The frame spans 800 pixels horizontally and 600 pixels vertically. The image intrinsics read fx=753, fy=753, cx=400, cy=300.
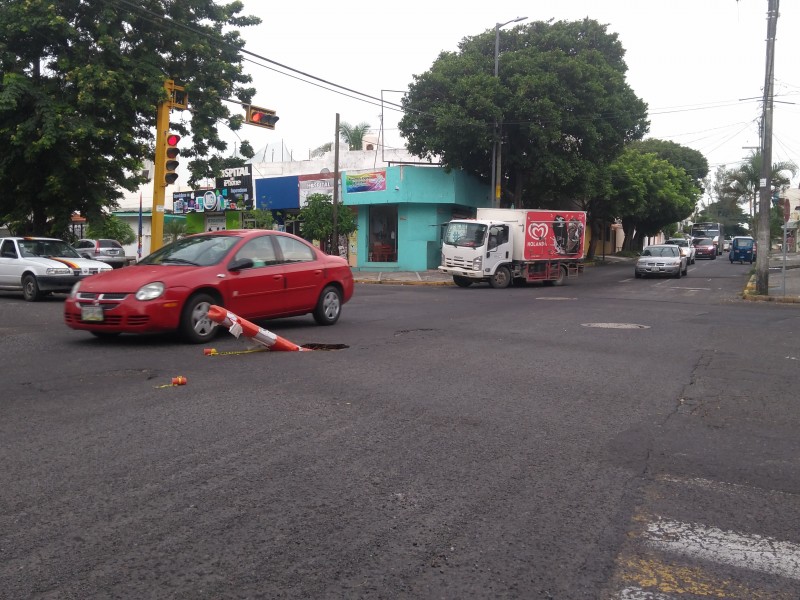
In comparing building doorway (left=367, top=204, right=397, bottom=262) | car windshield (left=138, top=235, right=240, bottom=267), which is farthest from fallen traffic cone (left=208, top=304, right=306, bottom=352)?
building doorway (left=367, top=204, right=397, bottom=262)

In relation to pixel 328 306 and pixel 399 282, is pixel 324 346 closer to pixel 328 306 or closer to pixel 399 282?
pixel 328 306

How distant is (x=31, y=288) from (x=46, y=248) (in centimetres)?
132

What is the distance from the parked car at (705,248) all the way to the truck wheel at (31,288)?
179ft

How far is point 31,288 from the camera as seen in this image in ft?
56.6

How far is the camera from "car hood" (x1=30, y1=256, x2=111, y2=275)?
56.3 ft

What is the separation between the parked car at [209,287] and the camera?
381 inches

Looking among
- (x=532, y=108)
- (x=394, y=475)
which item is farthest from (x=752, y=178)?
(x=394, y=475)

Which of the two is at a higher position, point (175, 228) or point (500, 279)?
point (175, 228)

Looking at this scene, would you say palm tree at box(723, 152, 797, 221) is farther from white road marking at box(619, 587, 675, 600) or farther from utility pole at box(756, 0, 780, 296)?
white road marking at box(619, 587, 675, 600)

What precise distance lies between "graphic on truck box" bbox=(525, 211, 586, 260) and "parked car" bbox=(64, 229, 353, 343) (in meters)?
16.3

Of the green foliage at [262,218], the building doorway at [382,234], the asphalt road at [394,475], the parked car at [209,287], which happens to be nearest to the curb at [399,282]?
the building doorway at [382,234]

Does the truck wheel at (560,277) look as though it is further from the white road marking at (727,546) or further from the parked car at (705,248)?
the parked car at (705,248)

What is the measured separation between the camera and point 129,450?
5180 mm

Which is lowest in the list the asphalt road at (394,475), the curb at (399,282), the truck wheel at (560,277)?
the asphalt road at (394,475)
